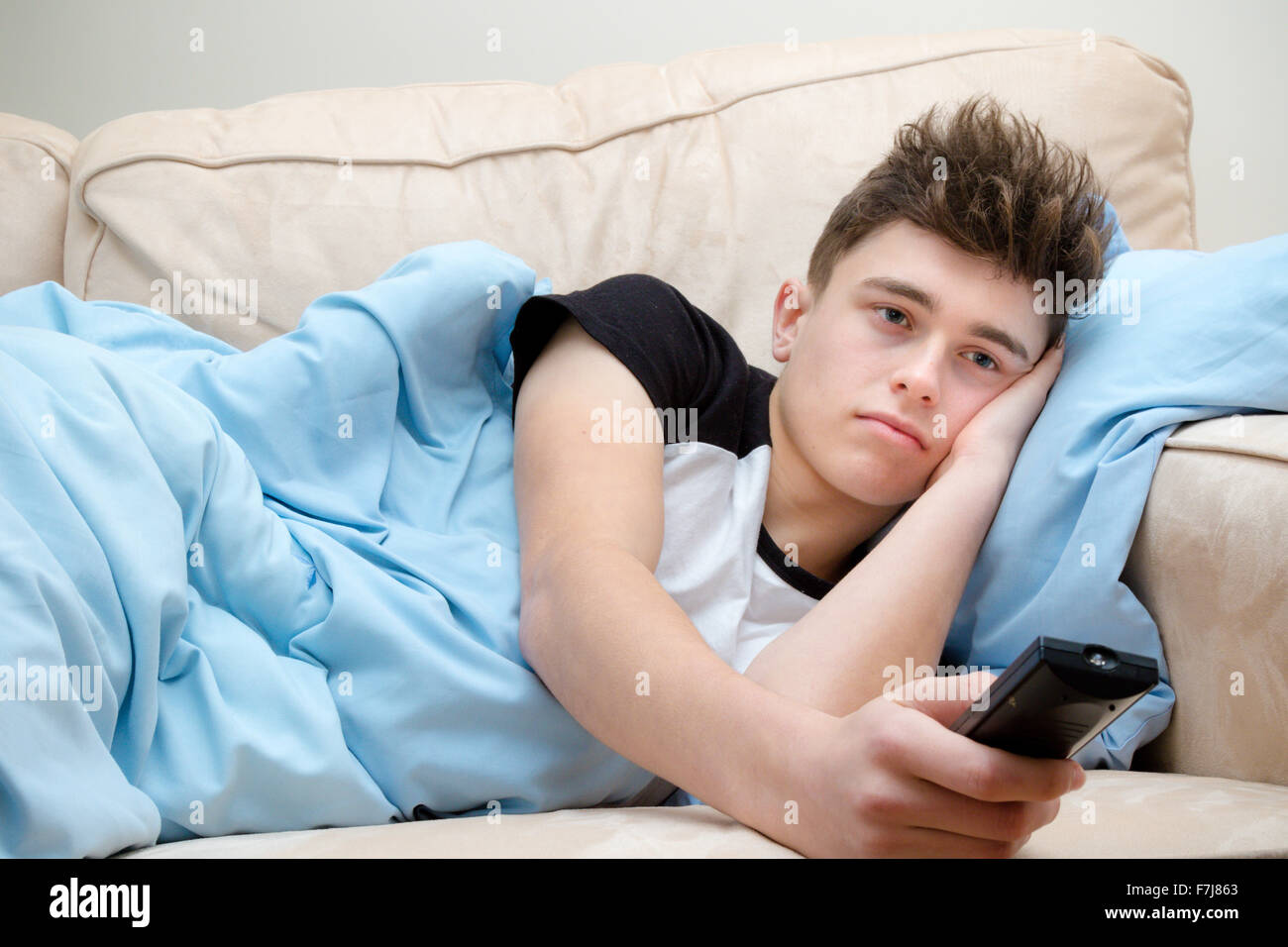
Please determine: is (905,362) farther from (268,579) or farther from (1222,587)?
(268,579)

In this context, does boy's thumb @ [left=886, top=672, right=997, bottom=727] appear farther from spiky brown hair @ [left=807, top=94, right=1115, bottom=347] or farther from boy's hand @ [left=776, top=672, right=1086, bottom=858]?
spiky brown hair @ [left=807, top=94, right=1115, bottom=347]

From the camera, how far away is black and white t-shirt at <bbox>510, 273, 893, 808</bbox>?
90cm

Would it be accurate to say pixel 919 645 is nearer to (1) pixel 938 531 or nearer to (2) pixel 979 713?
(1) pixel 938 531

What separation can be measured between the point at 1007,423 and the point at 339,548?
0.59 m

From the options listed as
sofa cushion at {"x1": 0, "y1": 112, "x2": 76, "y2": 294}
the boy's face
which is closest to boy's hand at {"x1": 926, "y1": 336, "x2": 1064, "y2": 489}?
the boy's face

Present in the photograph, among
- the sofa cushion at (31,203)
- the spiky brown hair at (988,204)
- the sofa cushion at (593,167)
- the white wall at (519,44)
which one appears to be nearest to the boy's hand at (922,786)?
the spiky brown hair at (988,204)

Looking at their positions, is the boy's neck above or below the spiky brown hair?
below

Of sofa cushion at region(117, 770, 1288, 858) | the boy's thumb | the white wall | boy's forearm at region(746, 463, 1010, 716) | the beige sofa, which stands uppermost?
the white wall

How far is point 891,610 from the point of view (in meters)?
0.77

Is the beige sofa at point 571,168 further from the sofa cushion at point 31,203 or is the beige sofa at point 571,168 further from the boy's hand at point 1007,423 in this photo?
the boy's hand at point 1007,423

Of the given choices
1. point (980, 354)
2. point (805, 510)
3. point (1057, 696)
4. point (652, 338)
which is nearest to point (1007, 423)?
point (980, 354)

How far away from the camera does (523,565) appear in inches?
32.1

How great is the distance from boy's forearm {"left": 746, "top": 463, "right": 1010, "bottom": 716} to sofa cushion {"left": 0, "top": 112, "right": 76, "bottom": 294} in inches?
37.9

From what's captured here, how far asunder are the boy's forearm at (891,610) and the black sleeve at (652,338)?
227 millimetres
